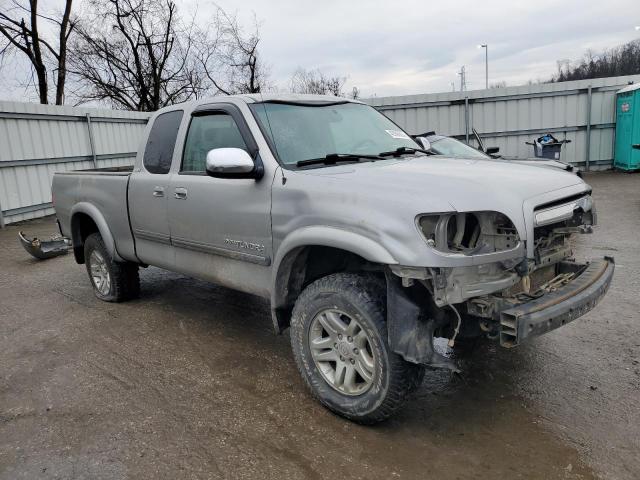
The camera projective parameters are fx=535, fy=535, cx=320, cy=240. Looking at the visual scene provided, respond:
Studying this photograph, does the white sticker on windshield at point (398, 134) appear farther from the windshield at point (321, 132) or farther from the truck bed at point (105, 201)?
the truck bed at point (105, 201)

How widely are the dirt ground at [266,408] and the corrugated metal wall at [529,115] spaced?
1254 centimetres

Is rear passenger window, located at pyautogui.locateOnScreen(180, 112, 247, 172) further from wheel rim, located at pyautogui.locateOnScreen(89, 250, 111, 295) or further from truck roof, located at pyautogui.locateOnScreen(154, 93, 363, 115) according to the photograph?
wheel rim, located at pyautogui.locateOnScreen(89, 250, 111, 295)

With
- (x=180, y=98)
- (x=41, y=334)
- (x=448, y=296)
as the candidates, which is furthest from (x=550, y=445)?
(x=180, y=98)

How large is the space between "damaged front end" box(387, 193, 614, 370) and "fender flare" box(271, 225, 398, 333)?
15cm

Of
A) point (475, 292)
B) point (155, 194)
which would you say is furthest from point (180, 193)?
point (475, 292)

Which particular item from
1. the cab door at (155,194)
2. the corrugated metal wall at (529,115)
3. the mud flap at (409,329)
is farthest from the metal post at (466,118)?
the mud flap at (409,329)

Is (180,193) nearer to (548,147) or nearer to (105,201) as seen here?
(105,201)

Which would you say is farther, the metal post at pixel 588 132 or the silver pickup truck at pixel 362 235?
the metal post at pixel 588 132

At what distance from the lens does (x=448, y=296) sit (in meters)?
2.72

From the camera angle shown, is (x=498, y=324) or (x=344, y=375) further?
(x=344, y=375)

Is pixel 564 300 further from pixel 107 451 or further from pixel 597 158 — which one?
pixel 597 158

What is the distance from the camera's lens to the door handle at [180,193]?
432cm

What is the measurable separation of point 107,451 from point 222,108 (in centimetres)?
253

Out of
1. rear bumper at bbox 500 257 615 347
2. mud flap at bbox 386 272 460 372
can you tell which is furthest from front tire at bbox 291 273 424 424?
rear bumper at bbox 500 257 615 347
